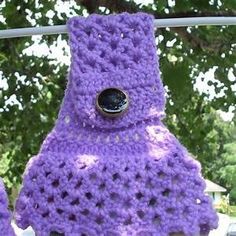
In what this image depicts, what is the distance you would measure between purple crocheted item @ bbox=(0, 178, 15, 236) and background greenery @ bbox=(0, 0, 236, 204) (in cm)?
145

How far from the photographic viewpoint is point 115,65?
1.07 metres

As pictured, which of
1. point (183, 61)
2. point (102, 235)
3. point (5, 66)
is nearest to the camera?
point (102, 235)

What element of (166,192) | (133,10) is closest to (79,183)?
(166,192)

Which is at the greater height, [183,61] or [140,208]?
[183,61]

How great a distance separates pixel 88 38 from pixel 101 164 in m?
0.20

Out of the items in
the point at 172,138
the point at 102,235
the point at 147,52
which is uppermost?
the point at 147,52

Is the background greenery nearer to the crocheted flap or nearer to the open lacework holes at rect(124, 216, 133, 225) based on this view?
the crocheted flap

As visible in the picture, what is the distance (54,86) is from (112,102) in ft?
7.11

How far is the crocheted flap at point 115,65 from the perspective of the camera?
1.04 m

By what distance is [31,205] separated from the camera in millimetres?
996

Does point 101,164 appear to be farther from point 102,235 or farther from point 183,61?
point 183,61

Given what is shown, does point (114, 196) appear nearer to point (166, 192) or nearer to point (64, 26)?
point (166, 192)

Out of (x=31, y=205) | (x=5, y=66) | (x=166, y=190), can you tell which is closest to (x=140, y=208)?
(x=166, y=190)

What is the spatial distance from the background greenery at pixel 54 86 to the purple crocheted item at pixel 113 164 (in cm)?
135
